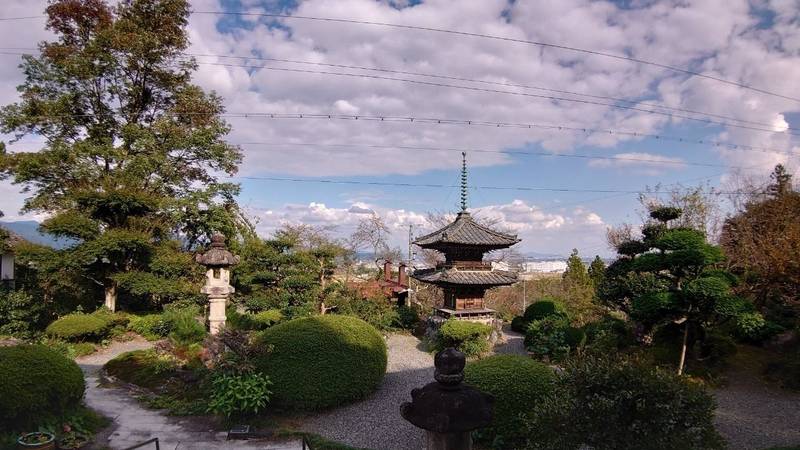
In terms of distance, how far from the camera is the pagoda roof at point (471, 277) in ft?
46.1

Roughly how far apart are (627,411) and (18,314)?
17.1 m

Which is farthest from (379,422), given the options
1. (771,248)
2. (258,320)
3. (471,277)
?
(771,248)

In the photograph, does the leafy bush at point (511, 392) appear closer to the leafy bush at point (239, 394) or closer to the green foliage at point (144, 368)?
the leafy bush at point (239, 394)

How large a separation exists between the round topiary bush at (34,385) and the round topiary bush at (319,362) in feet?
9.91

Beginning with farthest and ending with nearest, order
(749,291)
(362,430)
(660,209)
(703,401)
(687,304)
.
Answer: (749,291), (660,209), (687,304), (362,430), (703,401)

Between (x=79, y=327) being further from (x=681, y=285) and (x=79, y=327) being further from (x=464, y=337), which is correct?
(x=681, y=285)

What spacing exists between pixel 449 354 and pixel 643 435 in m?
2.60

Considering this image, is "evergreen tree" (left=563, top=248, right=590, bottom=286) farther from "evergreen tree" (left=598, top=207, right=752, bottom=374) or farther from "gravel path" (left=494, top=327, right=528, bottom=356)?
"evergreen tree" (left=598, top=207, right=752, bottom=374)

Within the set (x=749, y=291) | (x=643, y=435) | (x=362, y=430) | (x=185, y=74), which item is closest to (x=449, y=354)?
(x=643, y=435)

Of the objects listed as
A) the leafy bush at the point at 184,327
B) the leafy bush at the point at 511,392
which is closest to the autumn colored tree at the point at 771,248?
the leafy bush at the point at 511,392

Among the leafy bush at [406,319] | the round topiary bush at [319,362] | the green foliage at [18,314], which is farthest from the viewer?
the leafy bush at [406,319]

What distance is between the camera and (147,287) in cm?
1527

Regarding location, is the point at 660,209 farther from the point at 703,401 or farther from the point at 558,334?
the point at 703,401

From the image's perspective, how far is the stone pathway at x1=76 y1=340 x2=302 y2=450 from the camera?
6.89 meters
